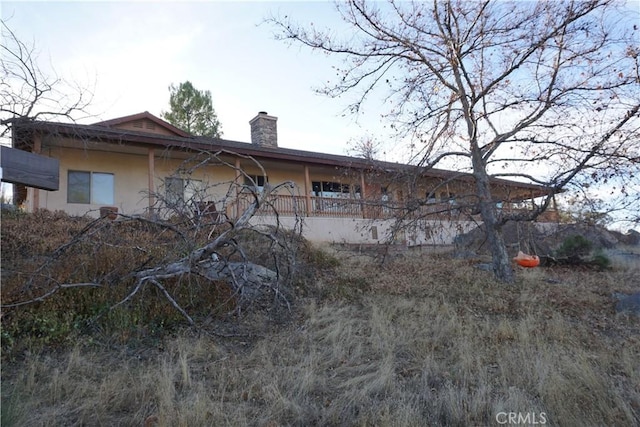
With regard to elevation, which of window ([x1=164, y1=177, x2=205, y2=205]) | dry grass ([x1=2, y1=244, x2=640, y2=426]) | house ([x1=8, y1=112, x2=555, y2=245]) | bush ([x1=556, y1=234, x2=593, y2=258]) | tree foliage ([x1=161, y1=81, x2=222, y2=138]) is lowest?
dry grass ([x1=2, y1=244, x2=640, y2=426])

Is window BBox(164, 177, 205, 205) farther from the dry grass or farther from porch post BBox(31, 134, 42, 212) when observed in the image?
porch post BBox(31, 134, 42, 212)

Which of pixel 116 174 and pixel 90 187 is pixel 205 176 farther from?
pixel 90 187

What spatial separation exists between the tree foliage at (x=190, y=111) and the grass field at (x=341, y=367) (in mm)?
21784

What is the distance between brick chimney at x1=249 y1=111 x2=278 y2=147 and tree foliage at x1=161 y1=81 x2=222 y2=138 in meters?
9.74

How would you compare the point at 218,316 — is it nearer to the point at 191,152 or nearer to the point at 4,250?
the point at 4,250

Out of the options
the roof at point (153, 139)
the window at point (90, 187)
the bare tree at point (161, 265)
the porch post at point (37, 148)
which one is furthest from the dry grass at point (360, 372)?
the window at point (90, 187)

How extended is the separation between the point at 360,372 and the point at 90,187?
40.6 ft

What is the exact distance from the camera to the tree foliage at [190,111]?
27.4 meters

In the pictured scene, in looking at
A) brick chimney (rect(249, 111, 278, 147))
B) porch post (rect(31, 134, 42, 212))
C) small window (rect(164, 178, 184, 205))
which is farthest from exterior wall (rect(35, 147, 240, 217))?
small window (rect(164, 178, 184, 205))

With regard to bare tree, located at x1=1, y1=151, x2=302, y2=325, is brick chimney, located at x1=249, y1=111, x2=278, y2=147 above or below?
above

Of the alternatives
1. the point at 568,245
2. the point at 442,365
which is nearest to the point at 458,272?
the point at 568,245

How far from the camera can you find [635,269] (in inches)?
492

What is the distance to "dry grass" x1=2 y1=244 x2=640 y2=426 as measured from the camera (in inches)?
153

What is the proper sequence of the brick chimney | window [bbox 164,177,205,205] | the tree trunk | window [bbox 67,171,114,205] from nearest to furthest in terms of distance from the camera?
window [bbox 164,177,205,205] < the tree trunk < window [bbox 67,171,114,205] < the brick chimney
